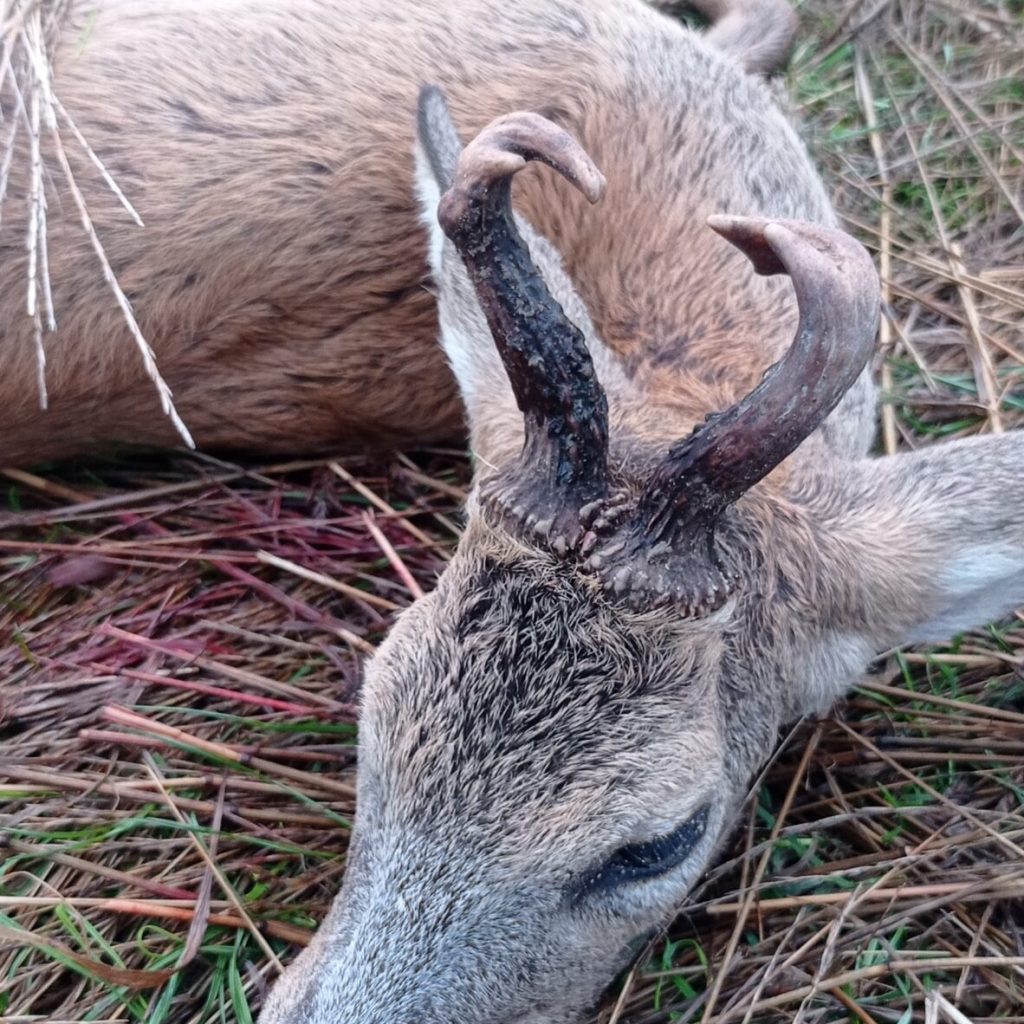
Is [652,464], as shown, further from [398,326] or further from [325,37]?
[325,37]

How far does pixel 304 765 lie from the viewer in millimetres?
3600

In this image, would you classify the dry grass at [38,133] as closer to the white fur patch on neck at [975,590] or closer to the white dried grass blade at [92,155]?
the white dried grass blade at [92,155]

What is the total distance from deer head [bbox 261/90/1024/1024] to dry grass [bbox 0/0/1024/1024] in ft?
2.14

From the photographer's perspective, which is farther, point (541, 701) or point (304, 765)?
point (304, 765)

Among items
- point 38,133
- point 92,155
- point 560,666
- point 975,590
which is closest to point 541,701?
point 560,666

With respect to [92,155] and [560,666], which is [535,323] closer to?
[560,666]

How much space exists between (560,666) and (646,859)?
0.51 m

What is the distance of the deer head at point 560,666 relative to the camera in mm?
2238

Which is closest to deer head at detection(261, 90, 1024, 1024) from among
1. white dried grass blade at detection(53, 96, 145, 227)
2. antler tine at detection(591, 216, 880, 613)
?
Answer: antler tine at detection(591, 216, 880, 613)

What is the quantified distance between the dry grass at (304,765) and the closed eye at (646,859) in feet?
2.09

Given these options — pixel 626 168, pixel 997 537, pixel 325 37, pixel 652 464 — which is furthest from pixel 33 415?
pixel 997 537

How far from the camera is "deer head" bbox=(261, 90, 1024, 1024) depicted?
7.34 feet

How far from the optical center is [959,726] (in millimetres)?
3572

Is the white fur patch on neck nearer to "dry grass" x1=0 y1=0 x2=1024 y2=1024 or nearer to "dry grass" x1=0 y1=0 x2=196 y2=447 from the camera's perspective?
"dry grass" x1=0 y1=0 x2=1024 y2=1024
